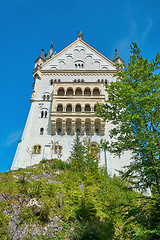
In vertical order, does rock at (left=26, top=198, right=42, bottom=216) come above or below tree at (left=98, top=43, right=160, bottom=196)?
below

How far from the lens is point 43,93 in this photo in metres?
35.7

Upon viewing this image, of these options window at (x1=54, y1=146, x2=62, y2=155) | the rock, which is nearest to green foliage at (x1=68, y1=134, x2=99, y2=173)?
window at (x1=54, y1=146, x2=62, y2=155)

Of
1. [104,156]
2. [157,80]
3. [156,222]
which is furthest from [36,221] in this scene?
[104,156]

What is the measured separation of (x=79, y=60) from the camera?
40.6 meters

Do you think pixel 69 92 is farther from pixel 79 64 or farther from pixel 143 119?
pixel 143 119

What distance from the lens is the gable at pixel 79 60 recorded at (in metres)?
39.7

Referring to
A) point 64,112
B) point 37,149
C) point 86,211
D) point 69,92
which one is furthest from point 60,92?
point 86,211

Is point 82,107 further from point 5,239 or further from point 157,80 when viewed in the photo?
point 5,239

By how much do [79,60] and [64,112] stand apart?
1382 centimetres

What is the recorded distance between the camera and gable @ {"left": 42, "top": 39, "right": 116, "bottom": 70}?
1563 inches

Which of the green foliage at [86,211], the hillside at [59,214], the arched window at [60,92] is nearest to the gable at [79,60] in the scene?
the arched window at [60,92]

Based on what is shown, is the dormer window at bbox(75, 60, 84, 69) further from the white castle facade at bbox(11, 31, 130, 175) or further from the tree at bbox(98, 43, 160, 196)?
the tree at bbox(98, 43, 160, 196)

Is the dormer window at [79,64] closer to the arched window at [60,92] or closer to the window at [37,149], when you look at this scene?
the arched window at [60,92]

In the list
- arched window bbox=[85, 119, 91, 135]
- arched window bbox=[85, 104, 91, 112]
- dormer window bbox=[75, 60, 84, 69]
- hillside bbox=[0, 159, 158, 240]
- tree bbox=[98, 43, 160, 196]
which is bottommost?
hillside bbox=[0, 159, 158, 240]
